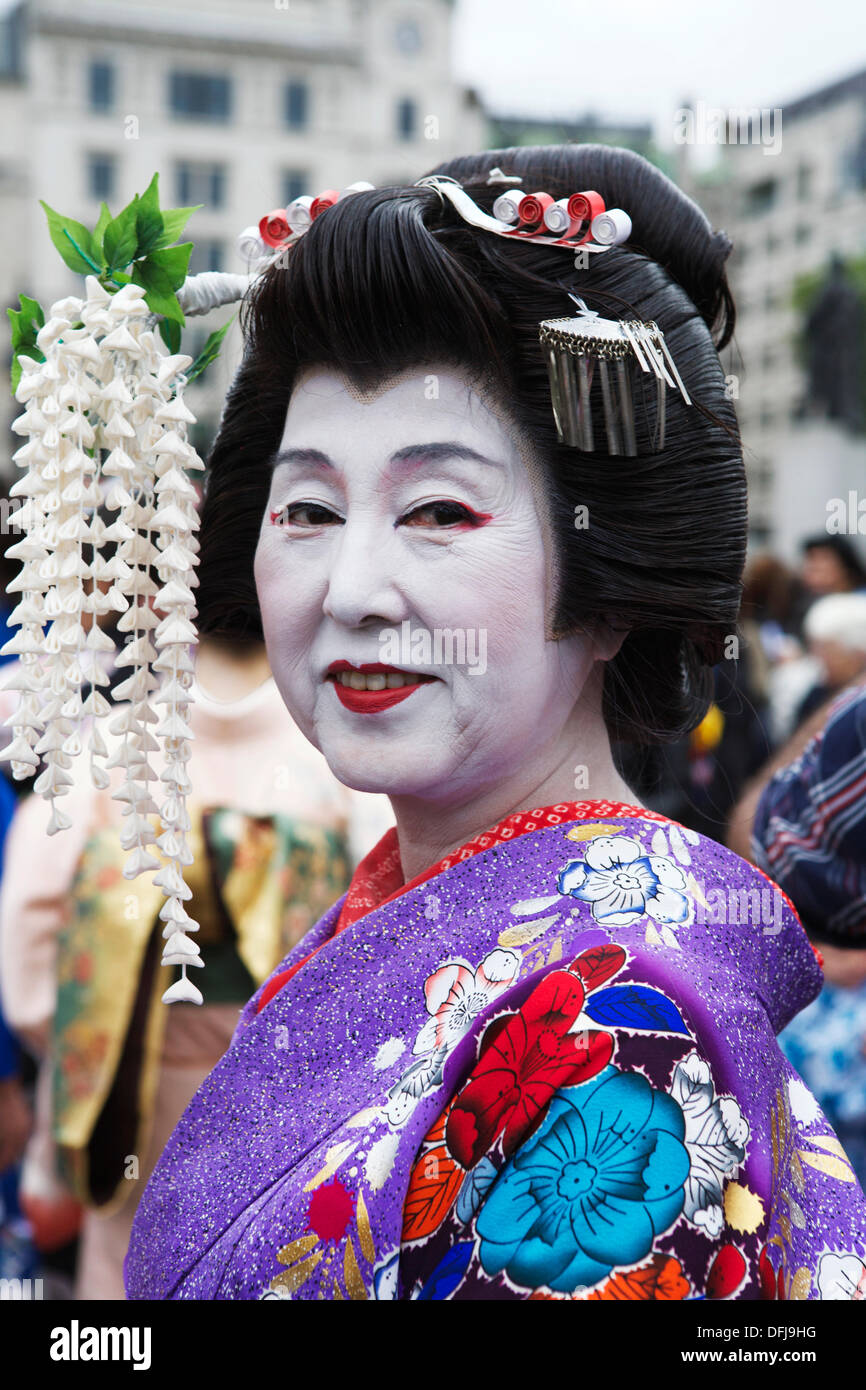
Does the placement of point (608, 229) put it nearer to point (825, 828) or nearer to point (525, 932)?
point (525, 932)

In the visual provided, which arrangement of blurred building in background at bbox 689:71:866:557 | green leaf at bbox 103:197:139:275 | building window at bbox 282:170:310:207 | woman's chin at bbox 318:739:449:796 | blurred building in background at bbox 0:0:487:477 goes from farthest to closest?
blurred building in background at bbox 689:71:866:557
building window at bbox 282:170:310:207
blurred building in background at bbox 0:0:487:477
green leaf at bbox 103:197:139:275
woman's chin at bbox 318:739:449:796

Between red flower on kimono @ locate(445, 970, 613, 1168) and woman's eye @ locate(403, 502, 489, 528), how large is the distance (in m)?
0.50

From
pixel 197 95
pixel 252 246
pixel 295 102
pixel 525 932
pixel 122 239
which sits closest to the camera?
pixel 525 932

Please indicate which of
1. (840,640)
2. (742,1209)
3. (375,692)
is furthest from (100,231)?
(840,640)

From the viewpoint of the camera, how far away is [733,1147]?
128 centimetres

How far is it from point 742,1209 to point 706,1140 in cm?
8

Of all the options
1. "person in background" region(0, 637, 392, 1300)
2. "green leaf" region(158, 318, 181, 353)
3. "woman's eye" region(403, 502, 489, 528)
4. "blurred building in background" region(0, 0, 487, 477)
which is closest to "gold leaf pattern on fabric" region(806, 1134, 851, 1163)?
"woman's eye" region(403, 502, 489, 528)

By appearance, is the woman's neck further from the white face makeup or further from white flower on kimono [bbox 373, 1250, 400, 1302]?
white flower on kimono [bbox 373, 1250, 400, 1302]

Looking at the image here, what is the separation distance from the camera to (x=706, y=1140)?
4.11 ft

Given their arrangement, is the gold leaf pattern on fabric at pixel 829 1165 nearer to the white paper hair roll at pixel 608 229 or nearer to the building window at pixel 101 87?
the white paper hair roll at pixel 608 229

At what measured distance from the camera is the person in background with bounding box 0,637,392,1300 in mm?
3064

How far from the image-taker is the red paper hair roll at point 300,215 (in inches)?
Result: 66.9
